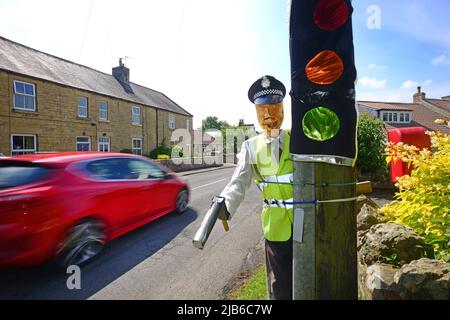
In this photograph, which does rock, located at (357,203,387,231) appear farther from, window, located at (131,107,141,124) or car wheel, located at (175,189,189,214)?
window, located at (131,107,141,124)

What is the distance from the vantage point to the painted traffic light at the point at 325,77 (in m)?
1.30

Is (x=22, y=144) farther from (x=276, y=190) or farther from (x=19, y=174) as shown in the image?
(x=276, y=190)

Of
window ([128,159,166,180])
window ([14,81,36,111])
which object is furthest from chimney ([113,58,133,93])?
window ([128,159,166,180])

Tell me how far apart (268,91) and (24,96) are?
53.3ft

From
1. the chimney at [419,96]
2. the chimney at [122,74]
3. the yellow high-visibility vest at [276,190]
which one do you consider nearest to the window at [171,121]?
the chimney at [122,74]

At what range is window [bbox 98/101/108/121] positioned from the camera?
18422 mm

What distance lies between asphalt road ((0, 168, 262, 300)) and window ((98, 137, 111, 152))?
15396mm

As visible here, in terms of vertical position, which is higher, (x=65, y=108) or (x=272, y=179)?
(x=65, y=108)

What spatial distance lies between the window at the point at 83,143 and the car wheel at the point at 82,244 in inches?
605

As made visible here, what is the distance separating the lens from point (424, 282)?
167cm

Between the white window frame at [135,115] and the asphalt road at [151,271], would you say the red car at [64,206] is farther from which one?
the white window frame at [135,115]

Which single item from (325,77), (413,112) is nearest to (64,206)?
(325,77)

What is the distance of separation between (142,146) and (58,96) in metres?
8.41
